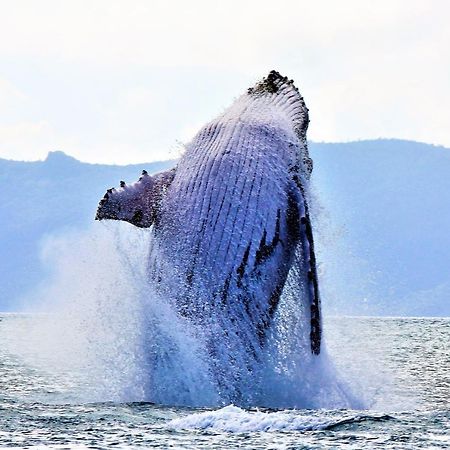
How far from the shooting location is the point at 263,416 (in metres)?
7.60

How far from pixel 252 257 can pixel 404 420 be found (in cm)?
222

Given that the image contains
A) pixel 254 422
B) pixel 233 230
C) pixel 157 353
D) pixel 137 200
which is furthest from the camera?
pixel 137 200

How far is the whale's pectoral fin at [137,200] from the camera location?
10125 millimetres

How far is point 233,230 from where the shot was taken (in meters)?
9.43

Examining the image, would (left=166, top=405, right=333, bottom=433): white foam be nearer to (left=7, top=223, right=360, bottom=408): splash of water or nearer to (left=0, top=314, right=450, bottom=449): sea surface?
(left=0, top=314, right=450, bottom=449): sea surface

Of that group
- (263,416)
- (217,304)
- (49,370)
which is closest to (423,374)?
(49,370)

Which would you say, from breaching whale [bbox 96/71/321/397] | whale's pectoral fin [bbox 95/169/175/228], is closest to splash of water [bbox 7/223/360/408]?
breaching whale [bbox 96/71/321/397]

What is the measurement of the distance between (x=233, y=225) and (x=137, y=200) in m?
1.29

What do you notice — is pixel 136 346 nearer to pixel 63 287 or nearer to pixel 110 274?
pixel 110 274

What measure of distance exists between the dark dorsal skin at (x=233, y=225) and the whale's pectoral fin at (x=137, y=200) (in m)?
0.01

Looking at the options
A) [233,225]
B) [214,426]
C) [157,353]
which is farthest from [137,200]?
[214,426]

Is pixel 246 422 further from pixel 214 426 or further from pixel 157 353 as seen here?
pixel 157 353

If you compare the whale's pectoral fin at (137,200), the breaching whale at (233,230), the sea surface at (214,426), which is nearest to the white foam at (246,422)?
the sea surface at (214,426)

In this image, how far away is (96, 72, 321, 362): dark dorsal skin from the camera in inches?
366
